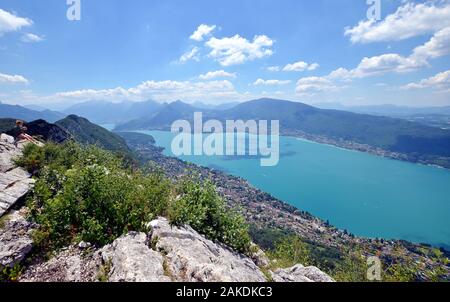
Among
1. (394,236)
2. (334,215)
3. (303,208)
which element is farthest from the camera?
(303,208)

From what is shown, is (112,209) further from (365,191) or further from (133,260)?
(365,191)

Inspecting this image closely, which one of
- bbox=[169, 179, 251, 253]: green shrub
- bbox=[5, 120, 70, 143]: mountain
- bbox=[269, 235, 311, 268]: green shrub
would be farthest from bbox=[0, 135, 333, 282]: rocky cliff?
bbox=[5, 120, 70, 143]: mountain

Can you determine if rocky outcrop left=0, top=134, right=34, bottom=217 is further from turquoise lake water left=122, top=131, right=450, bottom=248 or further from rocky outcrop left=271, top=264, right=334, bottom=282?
turquoise lake water left=122, top=131, right=450, bottom=248

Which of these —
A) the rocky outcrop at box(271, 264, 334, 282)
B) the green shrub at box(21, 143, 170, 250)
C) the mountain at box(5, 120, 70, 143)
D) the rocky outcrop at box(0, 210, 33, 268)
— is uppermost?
the mountain at box(5, 120, 70, 143)

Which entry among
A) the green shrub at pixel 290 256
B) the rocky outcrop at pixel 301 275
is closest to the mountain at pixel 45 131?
the green shrub at pixel 290 256

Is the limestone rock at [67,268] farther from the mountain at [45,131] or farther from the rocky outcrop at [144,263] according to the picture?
the mountain at [45,131]
